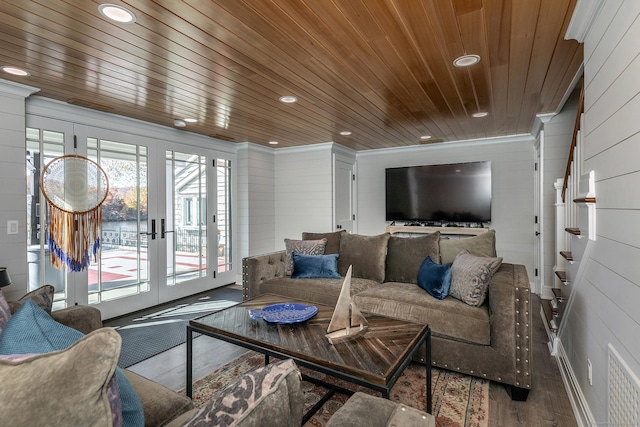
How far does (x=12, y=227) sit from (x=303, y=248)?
2637mm

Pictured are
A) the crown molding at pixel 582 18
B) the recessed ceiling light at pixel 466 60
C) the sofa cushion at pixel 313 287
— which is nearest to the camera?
the crown molding at pixel 582 18

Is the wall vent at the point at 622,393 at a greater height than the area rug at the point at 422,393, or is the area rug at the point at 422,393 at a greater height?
the wall vent at the point at 622,393

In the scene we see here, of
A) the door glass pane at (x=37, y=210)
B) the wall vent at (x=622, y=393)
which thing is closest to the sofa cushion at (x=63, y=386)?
the wall vent at (x=622, y=393)

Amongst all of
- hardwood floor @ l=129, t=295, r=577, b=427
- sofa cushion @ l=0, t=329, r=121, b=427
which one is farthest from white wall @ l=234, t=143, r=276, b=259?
sofa cushion @ l=0, t=329, r=121, b=427

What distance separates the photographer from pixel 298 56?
92.7 inches

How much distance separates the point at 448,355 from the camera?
245 centimetres

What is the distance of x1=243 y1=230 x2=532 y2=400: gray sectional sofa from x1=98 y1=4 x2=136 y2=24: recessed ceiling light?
2.34 meters

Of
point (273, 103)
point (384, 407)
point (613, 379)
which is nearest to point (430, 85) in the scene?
point (273, 103)

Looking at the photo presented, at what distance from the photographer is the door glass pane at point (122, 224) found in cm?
378

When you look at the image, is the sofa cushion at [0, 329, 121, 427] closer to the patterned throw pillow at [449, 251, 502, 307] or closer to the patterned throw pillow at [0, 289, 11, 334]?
the patterned throw pillow at [0, 289, 11, 334]

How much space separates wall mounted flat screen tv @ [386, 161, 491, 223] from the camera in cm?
519

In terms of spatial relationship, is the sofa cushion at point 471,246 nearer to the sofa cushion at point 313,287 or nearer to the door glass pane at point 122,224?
the sofa cushion at point 313,287

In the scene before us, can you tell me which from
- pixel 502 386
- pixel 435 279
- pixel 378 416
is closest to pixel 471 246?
pixel 435 279

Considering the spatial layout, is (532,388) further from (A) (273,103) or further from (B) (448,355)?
(A) (273,103)
